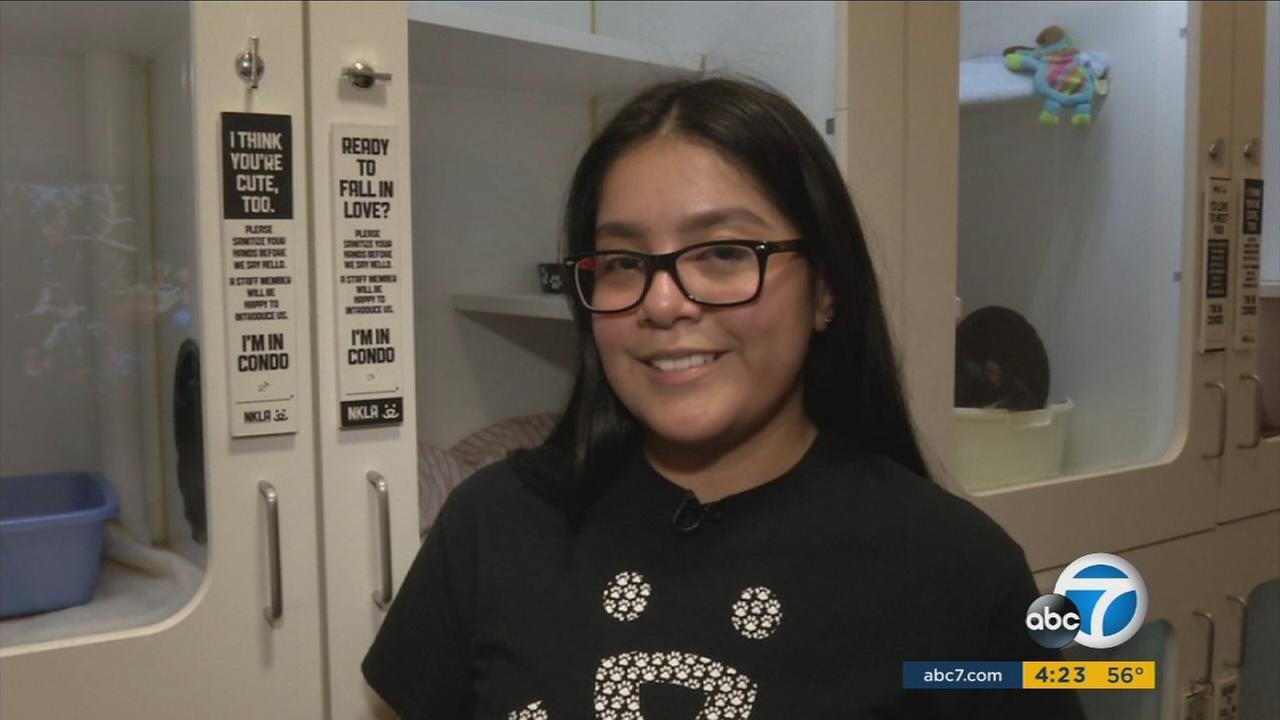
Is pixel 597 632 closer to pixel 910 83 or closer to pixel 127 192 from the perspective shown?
pixel 127 192

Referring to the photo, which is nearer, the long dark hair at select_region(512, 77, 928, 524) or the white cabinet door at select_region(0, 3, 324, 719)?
the long dark hair at select_region(512, 77, 928, 524)

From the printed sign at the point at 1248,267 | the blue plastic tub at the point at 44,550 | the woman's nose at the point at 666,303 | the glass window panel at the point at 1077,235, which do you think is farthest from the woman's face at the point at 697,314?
the printed sign at the point at 1248,267

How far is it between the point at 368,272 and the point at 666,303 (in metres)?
0.33

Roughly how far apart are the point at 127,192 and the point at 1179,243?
4.28ft

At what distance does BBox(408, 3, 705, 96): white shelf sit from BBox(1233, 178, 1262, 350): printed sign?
801 mm

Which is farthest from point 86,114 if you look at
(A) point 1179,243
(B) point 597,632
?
(A) point 1179,243

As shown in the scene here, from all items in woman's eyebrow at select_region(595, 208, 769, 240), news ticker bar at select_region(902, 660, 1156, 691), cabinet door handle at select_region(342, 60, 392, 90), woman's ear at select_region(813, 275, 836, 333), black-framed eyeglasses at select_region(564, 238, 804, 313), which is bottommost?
news ticker bar at select_region(902, 660, 1156, 691)

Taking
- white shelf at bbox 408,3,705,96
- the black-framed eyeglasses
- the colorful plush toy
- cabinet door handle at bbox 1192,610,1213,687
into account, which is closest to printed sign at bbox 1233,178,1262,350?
the colorful plush toy

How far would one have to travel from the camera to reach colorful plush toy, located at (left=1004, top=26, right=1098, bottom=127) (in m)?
1.47

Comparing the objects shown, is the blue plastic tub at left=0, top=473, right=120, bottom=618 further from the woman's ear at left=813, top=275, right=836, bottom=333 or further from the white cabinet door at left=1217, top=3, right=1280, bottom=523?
the white cabinet door at left=1217, top=3, right=1280, bottom=523

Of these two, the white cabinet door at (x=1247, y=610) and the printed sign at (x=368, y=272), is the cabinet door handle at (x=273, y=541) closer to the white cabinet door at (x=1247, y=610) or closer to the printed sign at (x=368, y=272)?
the printed sign at (x=368, y=272)

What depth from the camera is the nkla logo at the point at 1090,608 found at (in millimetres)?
736

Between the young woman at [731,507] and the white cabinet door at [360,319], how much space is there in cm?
14

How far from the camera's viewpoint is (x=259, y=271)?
0.88m
